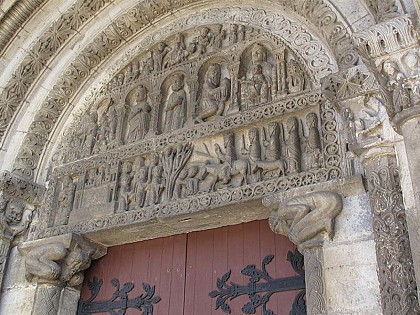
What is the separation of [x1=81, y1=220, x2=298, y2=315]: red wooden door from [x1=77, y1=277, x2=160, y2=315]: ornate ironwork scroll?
0.04 meters

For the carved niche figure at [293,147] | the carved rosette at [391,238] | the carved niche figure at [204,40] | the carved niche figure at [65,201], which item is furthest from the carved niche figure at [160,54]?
the carved rosette at [391,238]

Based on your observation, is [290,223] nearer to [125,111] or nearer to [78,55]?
[125,111]

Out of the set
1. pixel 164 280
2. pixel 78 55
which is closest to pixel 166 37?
pixel 78 55

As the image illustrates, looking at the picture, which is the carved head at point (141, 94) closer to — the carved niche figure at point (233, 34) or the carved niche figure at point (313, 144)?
the carved niche figure at point (233, 34)

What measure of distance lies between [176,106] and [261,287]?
1762mm

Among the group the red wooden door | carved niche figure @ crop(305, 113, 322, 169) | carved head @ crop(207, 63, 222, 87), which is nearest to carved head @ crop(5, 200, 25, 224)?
the red wooden door

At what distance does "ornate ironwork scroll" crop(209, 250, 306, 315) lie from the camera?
3.64 metres

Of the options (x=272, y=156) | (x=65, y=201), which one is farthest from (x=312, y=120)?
(x=65, y=201)

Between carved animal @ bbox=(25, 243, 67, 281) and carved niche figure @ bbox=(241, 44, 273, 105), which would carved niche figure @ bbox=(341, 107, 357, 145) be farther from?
carved animal @ bbox=(25, 243, 67, 281)

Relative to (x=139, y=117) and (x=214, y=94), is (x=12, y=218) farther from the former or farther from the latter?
(x=214, y=94)

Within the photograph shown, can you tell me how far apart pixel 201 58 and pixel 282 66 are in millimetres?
866

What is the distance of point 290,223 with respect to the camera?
138 inches

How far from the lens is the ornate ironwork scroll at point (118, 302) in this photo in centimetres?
424

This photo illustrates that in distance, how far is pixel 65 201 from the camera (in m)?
4.73
